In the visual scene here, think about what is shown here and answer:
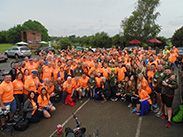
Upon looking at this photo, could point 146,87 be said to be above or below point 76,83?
above

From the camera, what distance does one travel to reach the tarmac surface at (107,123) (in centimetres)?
356

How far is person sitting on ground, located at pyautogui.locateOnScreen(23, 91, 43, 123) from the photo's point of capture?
400 centimetres

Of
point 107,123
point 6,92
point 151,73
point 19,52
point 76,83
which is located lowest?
point 107,123

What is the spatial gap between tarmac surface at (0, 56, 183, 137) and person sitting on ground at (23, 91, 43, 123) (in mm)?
211

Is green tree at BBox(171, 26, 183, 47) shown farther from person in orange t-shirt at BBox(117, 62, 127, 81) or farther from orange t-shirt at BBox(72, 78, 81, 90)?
orange t-shirt at BBox(72, 78, 81, 90)

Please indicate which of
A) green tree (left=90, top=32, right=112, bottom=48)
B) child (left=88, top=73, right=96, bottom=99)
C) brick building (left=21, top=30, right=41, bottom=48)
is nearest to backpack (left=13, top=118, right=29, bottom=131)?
child (left=88, top=73, right=96, bottom=99)

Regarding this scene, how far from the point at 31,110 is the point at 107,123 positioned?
272 centimetres

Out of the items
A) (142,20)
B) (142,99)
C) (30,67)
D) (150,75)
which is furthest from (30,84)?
(142,20)

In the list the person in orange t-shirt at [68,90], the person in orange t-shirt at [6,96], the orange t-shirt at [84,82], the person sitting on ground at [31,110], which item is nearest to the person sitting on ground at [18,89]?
the person in orange t-shirt at [6,96]

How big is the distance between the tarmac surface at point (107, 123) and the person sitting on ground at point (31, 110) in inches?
8.3

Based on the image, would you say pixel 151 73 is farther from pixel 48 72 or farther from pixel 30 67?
pixel 30 67

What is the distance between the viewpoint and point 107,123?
4031 millimetres

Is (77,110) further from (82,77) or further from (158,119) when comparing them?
(158,119)

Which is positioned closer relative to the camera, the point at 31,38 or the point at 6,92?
the point at 6,92
